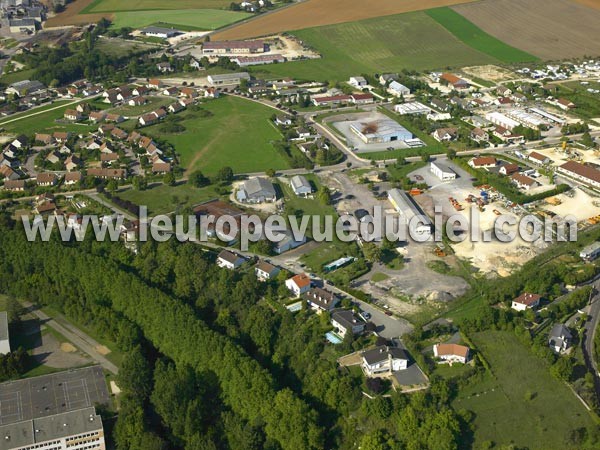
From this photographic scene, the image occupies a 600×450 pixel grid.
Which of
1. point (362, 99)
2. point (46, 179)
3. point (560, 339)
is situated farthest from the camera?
point (362, 99)

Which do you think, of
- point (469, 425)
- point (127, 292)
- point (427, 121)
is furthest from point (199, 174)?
point (469, 425)

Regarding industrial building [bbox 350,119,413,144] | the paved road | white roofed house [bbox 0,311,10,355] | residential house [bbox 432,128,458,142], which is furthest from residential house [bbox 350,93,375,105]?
white roofed house [bbox 0,311,10,355]

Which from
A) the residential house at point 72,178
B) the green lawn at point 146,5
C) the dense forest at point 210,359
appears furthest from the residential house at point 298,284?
the green lawn at point 146,5

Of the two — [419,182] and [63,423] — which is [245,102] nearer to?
[419,182]

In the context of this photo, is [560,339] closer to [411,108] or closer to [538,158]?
[538,158]

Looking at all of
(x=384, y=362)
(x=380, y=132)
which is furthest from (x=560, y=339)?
(x=380, y=132)

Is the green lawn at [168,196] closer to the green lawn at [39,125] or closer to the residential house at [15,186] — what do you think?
the residential house at [15,186]

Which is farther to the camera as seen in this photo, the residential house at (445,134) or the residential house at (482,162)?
the residential house at (445,134)

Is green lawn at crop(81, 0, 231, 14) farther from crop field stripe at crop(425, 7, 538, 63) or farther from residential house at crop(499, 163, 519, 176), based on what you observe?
residential house at crop(499, 163, 519, 176)
